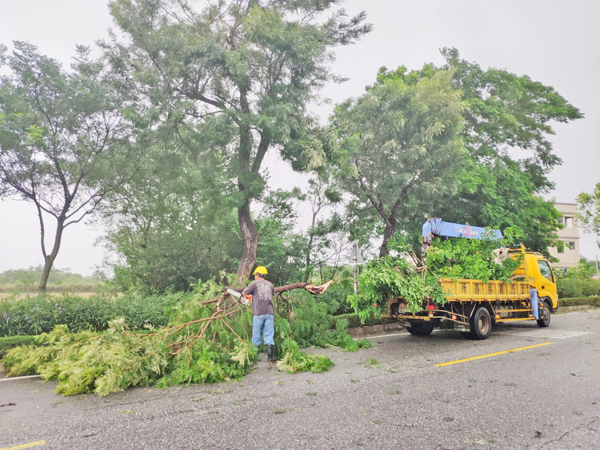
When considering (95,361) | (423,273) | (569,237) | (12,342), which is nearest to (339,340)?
(423,273)

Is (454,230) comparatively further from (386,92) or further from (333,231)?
(333,231)

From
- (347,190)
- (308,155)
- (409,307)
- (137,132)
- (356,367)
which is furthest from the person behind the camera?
(347,190)

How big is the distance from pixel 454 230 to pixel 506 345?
370cm

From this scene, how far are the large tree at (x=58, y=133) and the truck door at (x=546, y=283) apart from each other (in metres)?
15.1

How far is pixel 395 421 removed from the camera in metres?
4.36

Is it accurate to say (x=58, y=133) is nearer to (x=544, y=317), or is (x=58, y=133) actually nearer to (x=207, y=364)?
(x=207, y=364)

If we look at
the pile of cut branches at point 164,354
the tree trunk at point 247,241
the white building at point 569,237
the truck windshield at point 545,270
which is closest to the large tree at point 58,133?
the tree trunk at point 247,241

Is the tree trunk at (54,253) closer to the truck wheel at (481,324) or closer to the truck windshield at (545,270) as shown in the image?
the truck wheel at (481,324)

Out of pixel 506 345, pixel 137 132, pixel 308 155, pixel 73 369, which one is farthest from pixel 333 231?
pixel 73 369

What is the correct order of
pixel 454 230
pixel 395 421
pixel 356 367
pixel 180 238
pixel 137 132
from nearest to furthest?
pixel 395 421
pixel 356 367
pixel 454 230
pixel 137 132
pixel 180 238

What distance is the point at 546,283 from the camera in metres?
13.2

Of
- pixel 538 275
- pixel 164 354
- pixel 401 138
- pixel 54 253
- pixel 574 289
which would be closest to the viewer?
pixel 164 354

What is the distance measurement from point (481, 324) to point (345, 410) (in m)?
6.81

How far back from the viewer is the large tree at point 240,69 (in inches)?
496
